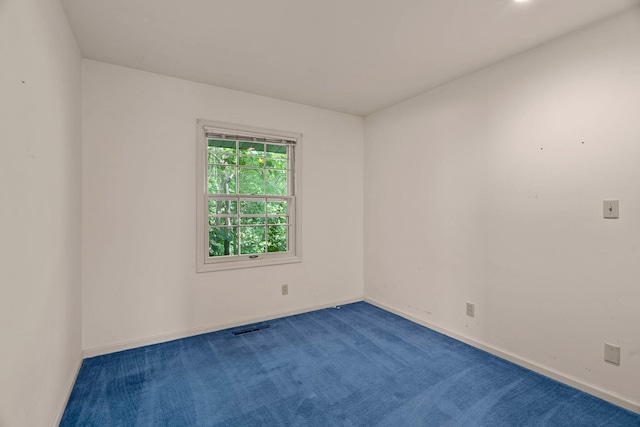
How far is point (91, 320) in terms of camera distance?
2691 mm

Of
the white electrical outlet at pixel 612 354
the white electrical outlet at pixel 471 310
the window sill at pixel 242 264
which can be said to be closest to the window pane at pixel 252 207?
the window sill at pixel 242 264

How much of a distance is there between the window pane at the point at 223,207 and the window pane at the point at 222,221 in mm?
55

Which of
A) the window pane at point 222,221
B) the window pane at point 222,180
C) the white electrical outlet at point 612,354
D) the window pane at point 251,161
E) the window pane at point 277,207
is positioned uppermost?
the window pane at point 251,161

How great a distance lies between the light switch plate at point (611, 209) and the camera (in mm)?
2071

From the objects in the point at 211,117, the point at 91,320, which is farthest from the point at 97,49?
the point at 91,320

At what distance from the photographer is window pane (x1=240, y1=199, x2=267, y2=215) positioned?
3.54 m

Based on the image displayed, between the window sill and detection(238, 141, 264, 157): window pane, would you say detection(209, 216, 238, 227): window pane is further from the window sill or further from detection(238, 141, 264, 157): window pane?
detection(238, 141, 264, 157): window pane

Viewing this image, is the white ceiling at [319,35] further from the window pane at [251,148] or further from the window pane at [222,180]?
the window pane at [222,180]

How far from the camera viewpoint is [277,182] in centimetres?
378

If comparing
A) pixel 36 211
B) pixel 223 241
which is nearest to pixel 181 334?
pixel 223 241

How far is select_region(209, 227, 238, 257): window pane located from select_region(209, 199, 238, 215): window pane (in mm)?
182

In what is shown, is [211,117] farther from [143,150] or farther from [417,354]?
[417,354]

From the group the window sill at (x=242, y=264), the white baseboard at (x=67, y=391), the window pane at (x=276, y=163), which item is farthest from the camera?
the window pane at (x=276, y=163)

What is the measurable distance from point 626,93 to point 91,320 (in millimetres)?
4442
